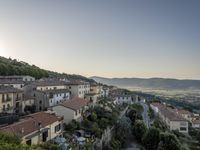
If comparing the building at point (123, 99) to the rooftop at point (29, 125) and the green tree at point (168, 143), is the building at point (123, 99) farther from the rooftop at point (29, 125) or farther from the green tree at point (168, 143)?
the rooftop at point (29, 125)

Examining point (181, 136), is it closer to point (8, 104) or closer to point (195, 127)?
point (195, 127)

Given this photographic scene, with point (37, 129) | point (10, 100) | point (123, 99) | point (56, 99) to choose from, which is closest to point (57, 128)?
point (37, 129)

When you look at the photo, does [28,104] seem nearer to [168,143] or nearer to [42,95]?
[42,95]

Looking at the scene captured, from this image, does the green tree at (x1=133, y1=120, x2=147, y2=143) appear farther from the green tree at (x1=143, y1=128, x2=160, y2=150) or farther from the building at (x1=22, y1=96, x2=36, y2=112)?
the building at (x1=22, y1=96, x2=36, y2=112)

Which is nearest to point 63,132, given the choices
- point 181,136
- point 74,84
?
point 74,84

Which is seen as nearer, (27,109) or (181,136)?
(27,109)

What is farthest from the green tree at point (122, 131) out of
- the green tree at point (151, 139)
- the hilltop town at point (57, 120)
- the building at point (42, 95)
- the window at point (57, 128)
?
the window at point (57, 128)
